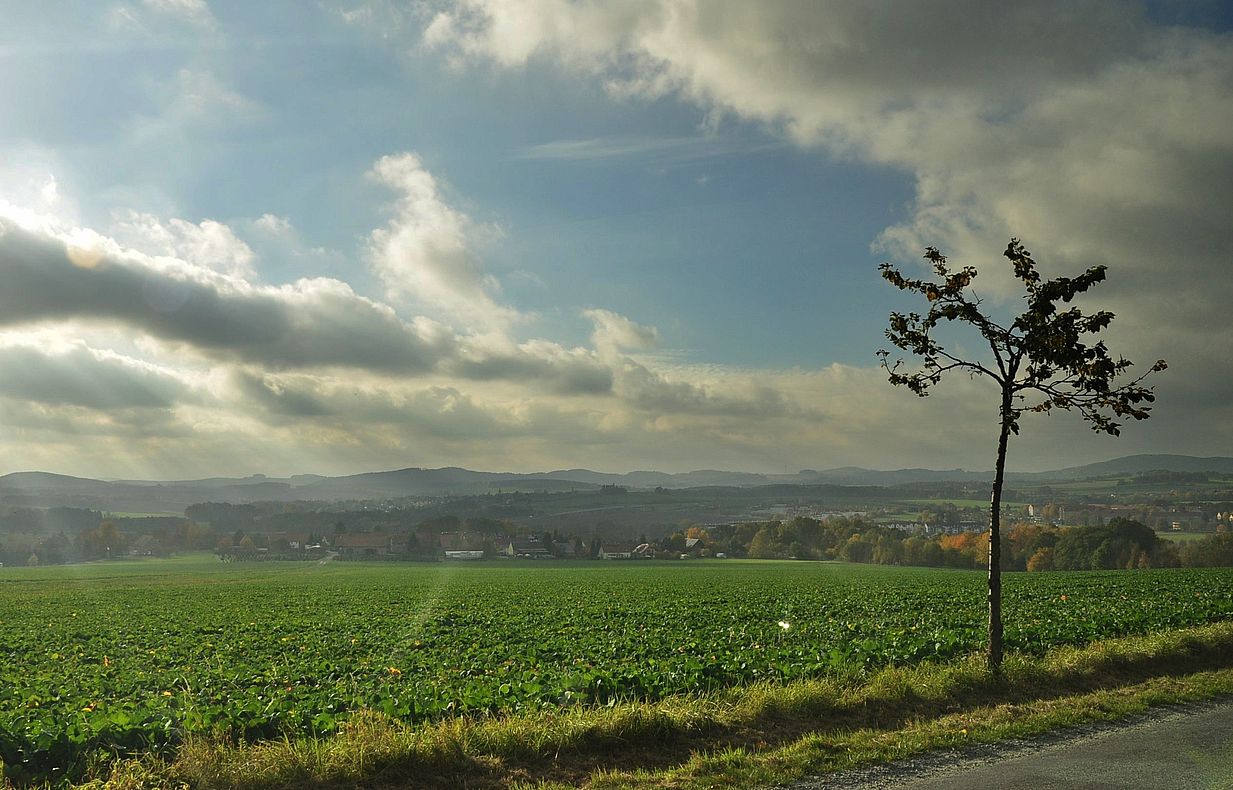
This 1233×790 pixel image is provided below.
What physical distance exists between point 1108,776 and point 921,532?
3989 inches

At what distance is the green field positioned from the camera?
29.9ft

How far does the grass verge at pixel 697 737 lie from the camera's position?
682cm

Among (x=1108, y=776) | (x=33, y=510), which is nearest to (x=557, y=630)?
(x=1108, y=776)

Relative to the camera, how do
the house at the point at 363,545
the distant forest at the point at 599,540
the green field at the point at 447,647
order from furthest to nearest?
the house at the point at 363,545, the distant forest at the point at 599,540, the green field at the point at 447,647

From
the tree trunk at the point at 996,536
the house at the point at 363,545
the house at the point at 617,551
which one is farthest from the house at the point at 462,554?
the tree trunk at the point at 996,536

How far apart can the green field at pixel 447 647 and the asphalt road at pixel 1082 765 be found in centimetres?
339

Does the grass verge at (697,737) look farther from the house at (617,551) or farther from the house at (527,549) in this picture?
the house at (527,549)

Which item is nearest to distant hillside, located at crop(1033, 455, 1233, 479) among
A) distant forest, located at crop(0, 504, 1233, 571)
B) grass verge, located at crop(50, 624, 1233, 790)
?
distant forest, located at crop(0, 504, 1233, 571)

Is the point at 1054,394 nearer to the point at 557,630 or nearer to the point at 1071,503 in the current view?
the point at 557,630

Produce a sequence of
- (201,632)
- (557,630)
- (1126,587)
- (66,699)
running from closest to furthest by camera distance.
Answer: (66,699)
(557,630)
(201,632)
(1126,587)

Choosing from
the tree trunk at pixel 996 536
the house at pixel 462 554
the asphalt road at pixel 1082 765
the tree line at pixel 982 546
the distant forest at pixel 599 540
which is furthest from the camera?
the house at pixel 462 554

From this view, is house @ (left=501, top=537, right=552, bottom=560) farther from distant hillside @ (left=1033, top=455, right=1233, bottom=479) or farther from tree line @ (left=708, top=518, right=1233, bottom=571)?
distant hillside @ (left=1033, top=455, right=1233, bottom=479)

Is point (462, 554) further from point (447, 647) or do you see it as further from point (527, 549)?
point (447, 647)

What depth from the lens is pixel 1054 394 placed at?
35.8 feet
